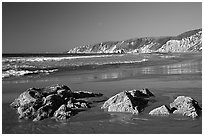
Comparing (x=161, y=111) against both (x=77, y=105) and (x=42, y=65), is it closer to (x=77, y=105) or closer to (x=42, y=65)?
(x=77, y=105)

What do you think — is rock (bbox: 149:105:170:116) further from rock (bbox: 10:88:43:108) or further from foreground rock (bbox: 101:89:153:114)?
rock (bbox: 10:88:43:108)

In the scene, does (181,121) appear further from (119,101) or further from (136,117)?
(119,101)

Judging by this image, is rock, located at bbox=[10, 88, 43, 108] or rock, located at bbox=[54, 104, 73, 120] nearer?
rock, located at bbox=[54, 104, 73, 120]

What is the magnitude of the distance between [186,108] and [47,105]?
3.93 metres

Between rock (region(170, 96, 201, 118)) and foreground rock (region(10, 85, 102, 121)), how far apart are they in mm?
2672

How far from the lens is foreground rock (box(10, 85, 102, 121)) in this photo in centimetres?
682

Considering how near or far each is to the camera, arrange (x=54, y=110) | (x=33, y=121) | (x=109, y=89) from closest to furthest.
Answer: (x=33, y=121)
(x=54, y=110)
(x=109, y=89)

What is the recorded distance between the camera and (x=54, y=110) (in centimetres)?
719

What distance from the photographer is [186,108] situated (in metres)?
6.95

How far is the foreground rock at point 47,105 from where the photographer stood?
6.82 meters

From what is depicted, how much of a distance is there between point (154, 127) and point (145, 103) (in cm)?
221

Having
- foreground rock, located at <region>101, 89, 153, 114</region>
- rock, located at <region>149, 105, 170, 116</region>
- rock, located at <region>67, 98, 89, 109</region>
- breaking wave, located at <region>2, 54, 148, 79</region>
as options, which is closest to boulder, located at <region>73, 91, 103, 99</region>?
rock, located at <region>67, 98, 89, 109</region>

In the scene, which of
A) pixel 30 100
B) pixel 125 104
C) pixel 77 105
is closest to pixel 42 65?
pixel 30 100

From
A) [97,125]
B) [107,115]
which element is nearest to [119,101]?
[107,115]
